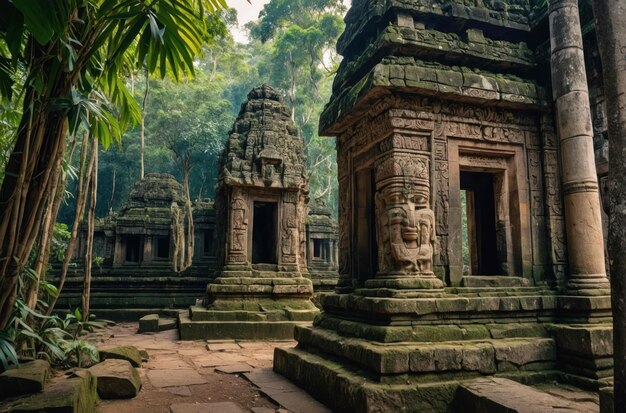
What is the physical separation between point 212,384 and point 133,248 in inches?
670

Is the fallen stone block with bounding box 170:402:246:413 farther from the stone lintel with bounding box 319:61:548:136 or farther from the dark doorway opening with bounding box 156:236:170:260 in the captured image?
the dark doorway opening with bounding box 156:236:170:260

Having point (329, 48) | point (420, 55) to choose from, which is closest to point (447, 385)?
point (420, 55)

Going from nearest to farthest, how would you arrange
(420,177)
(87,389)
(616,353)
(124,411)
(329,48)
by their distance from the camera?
(616,353)
(87,389)
(124,411)
(420,177)
(329,48)

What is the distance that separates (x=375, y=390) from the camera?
3.42 meters

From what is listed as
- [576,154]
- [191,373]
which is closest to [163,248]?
[191,373]

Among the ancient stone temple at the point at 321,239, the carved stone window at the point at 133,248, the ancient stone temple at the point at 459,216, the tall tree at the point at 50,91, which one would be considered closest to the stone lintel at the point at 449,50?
the ancient stone temple at the point at 459,216

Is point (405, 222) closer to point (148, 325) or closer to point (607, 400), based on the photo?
point (607, 400)

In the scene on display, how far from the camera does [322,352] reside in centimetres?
482

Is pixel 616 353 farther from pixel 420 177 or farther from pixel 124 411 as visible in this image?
pixel 124 411

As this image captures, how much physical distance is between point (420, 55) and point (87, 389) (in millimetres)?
4544

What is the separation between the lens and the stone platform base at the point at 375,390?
11.2 feet

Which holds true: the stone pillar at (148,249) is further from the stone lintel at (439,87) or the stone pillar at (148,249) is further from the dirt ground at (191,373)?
the stone lintel at (439,87)

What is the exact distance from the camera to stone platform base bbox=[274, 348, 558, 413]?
342 centimetres

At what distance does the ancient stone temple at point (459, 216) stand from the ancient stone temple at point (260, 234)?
383 centimetres
